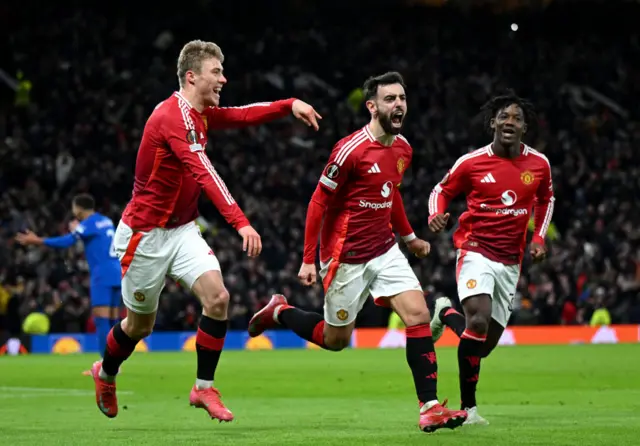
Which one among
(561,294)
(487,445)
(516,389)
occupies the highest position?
(487,445)

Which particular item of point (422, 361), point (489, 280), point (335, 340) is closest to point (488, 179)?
point (489, 280)

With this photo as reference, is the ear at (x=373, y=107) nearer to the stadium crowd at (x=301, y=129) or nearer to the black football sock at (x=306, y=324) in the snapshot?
the black football sock at (x=306, y=324)

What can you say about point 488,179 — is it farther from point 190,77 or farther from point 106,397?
point 106,397

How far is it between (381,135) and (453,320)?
7.18 feet

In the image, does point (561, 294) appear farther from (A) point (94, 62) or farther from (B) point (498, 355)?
(A) point (94, 62)

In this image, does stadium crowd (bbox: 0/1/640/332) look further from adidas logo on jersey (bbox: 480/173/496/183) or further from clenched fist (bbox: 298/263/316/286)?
clenched fist (bbox: 298/263/316/286)

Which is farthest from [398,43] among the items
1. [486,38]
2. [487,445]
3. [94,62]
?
[487,445]

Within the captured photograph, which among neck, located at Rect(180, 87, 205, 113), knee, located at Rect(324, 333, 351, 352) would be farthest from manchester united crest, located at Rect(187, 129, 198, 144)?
knee, located at Rect(324, 333, 351, 352)

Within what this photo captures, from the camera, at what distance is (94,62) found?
2938 centimetres

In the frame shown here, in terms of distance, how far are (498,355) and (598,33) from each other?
18.2 meters

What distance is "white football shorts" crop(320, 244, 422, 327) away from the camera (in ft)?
30.8

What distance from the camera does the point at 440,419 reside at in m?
8.52

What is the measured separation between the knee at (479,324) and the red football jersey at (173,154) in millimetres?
2330

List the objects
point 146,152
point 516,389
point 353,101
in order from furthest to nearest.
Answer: point 353,101, point 516,389, point 146,152
